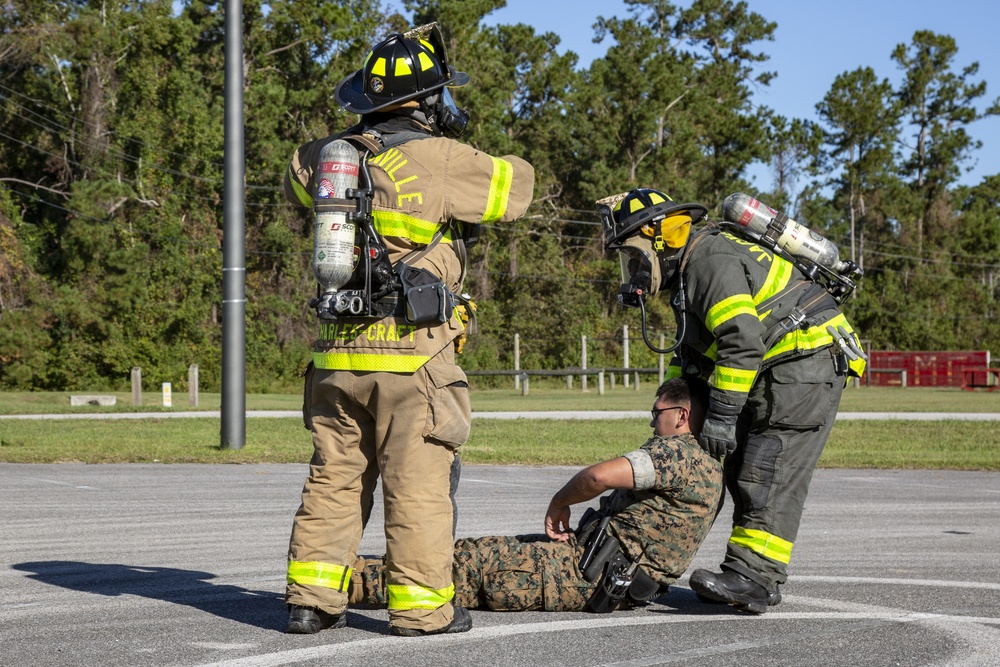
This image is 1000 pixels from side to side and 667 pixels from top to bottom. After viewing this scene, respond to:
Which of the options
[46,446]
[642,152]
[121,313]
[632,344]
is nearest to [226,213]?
[46,446]

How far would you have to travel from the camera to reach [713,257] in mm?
5633

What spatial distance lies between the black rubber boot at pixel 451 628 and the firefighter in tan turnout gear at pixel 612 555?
1.33 ft

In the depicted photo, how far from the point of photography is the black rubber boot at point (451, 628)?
501 cm

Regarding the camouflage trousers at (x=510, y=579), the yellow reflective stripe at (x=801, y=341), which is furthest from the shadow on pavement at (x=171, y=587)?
the yellow reflective stripe at (x=801, y=341)

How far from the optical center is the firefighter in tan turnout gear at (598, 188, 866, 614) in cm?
559

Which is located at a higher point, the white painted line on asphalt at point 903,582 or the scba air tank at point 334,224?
the scba air tank at point 334,224

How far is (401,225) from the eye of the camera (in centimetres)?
511

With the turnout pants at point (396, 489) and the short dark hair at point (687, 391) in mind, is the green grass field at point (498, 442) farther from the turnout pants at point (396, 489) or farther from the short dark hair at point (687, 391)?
the turnout pants at point (396, 489)

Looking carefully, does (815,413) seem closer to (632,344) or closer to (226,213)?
(226,213)

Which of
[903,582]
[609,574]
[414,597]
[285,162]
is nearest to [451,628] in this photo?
[414,597]

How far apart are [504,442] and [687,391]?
11.9 metres

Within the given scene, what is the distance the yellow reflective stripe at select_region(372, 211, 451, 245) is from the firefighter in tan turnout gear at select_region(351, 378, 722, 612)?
51.0 inches

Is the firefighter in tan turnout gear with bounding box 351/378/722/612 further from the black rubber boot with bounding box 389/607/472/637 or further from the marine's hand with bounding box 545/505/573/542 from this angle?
the black rubber boot with bounding box 389/607/472/637

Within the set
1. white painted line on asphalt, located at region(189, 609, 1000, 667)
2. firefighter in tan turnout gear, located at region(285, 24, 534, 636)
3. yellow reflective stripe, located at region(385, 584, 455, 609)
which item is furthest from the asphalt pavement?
firefighter in tan turnout gear, located at region(285, 24, 534, 636)
